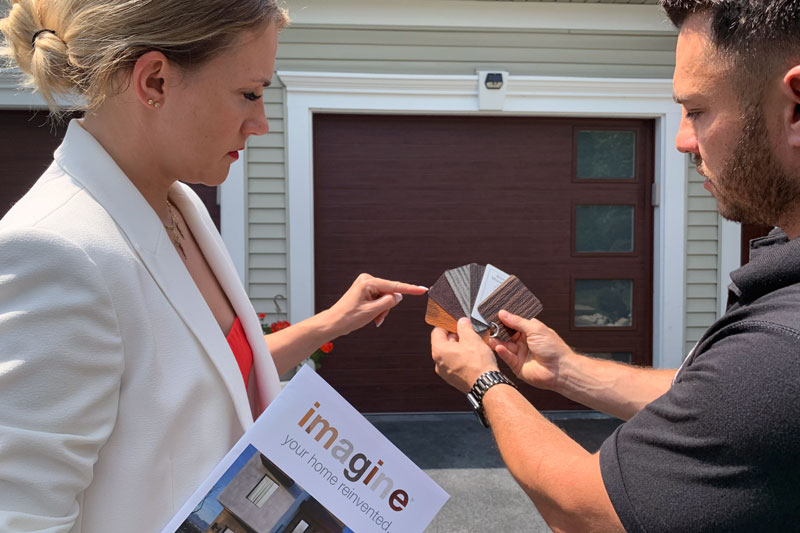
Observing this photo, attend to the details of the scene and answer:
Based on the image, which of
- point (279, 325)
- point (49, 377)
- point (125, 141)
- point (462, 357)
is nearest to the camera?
point (49, 377)

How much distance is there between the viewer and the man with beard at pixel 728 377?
0.80 meters

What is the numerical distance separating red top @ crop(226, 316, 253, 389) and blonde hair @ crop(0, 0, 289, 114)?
504 millimetres

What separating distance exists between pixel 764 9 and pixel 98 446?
1.16m

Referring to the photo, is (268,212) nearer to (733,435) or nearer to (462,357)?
(462,357)

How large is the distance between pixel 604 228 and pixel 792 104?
158 inches

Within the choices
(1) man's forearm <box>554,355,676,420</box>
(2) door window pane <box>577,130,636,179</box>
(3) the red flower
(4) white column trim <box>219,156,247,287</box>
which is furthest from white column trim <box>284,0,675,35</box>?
(1) man's forearm <box>554,355,676,420</box>

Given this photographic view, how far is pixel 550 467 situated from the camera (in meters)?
1.05

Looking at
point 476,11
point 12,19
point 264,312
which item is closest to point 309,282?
point 264,312

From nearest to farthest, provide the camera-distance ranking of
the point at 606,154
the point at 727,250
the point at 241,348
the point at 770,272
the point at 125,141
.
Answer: the point at 770,272 → the point at 125,141 → the point at 241,348 → the point at 727,250 → the point at 606,154

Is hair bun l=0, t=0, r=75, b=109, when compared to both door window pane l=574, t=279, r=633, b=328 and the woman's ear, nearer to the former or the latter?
the woman's ear

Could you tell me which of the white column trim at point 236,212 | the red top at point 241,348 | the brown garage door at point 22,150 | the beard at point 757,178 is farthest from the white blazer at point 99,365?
the brown garage door at point 22,150

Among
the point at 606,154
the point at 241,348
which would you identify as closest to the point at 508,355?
the point at 241,348

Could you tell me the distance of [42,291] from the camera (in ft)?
2.52

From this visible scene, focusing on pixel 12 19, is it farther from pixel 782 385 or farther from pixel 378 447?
pixel 782 385
